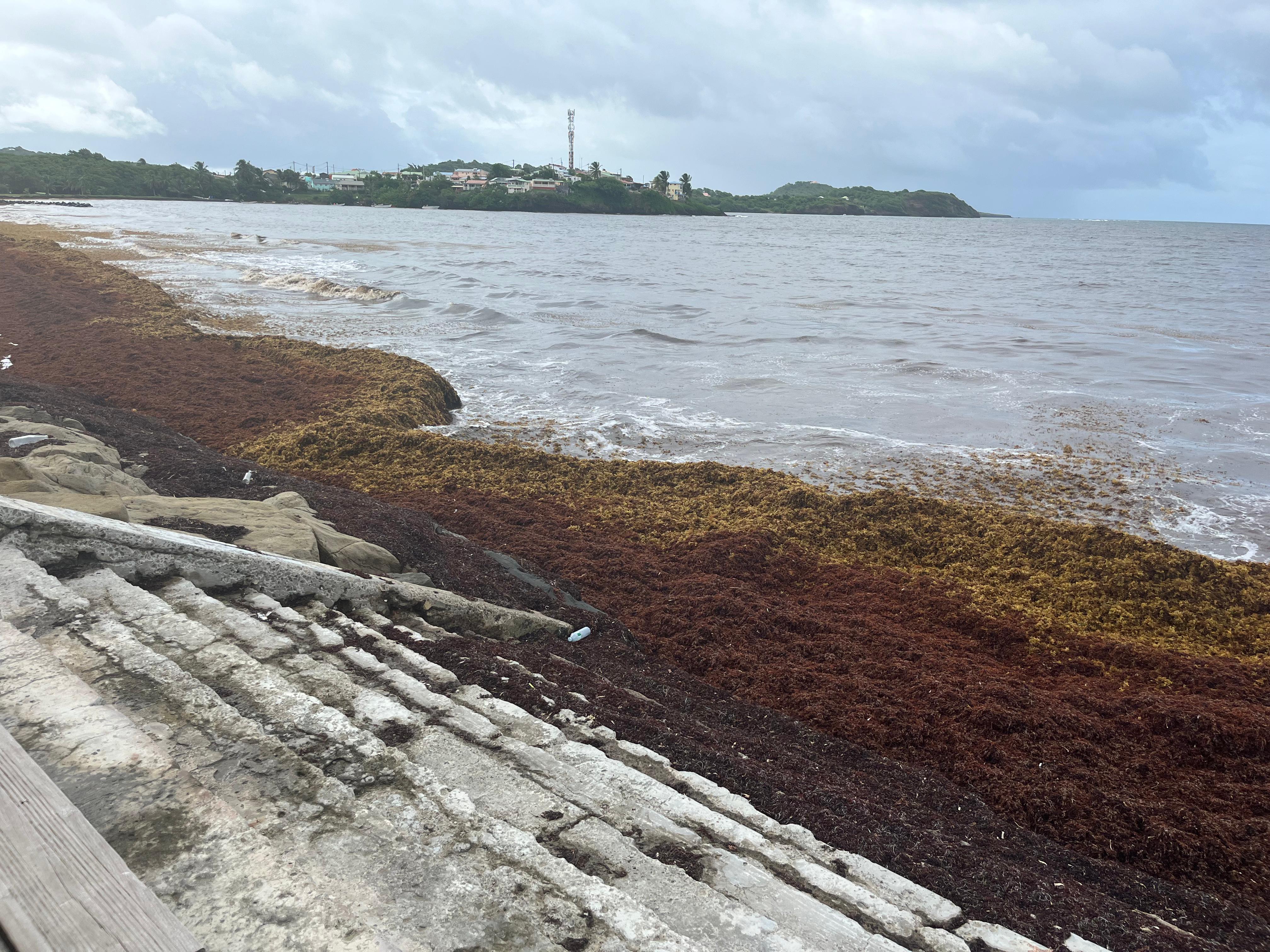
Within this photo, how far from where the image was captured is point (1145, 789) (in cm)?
382

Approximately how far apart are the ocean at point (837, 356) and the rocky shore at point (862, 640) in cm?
181

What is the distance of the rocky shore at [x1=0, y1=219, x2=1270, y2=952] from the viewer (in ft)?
10.3

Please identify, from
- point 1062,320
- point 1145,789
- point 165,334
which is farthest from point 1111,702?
point 1062,320

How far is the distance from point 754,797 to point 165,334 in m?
16.2

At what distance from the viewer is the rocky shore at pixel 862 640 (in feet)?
10.3

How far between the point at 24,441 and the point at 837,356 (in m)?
15.8

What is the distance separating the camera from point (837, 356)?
60.3 feet

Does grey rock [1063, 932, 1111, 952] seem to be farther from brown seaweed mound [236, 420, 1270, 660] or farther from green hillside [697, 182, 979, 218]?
green hillside [697, 182, 979, 218]

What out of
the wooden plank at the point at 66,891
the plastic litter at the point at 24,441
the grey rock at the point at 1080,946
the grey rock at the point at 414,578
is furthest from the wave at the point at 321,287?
the grey rock at the point at 1080,946

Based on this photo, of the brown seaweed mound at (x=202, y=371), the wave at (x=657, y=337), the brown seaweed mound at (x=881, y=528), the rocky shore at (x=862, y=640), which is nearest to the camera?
the rocky shore at (x=862, y=640)

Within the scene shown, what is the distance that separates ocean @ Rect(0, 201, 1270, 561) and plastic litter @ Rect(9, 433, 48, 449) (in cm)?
552

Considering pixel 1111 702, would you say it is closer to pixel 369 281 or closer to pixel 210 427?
pixel 210 427

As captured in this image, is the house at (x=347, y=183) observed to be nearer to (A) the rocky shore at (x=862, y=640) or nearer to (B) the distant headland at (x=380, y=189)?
(B) the distant headland at (x=380, y=189)

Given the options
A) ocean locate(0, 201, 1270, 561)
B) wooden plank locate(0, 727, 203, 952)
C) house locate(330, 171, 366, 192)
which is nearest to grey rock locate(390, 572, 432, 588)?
wooden plank locate(0, 727, 203, 952)
